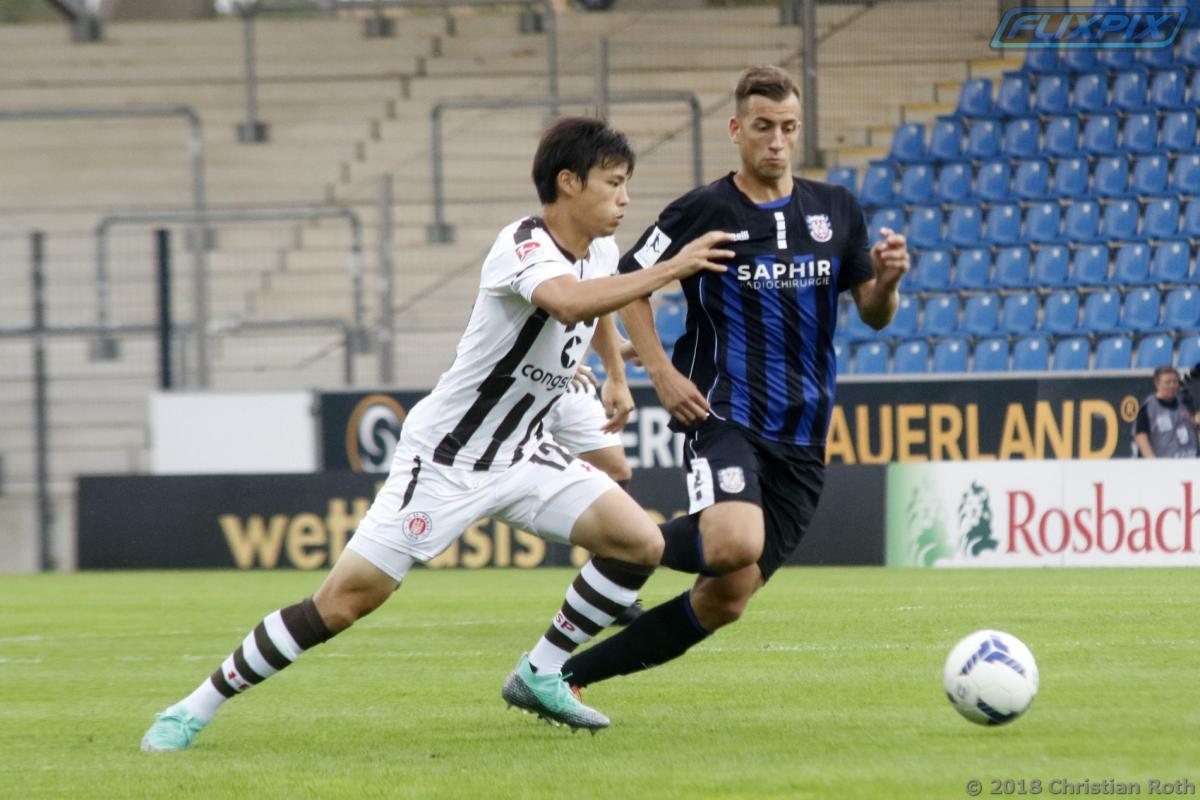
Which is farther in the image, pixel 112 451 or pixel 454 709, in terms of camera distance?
pixel 112 451

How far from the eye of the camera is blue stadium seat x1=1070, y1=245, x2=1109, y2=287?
17.9 metres

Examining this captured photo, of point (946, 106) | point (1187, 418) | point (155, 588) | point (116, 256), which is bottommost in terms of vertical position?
point (155, 588)

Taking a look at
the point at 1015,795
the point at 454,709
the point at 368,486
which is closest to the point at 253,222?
the point at 368,486

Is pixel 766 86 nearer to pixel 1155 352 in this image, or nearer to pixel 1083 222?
pixel 1155 352

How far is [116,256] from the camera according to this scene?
16.8 metres

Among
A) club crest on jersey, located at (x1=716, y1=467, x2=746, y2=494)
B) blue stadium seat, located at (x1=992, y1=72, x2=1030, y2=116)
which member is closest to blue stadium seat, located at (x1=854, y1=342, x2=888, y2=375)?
blue stadium seat, located at (x1=992, y1=72, x2=1030, y2=116)

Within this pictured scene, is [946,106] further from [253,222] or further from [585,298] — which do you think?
[585,298]

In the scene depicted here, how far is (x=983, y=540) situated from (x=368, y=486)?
516 cm

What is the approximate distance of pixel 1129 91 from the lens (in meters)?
19.3

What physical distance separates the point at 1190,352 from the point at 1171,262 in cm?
199

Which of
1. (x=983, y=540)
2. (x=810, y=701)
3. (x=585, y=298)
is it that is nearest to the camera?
(x=585, y=298)

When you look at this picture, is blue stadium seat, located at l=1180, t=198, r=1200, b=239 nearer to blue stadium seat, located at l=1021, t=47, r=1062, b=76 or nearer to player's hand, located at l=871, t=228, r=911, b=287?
blue stadium seat, located at l=1021, t=47, r=1062, b=76

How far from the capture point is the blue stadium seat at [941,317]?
1822 centimetres

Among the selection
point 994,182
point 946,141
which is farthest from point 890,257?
point 946,141
